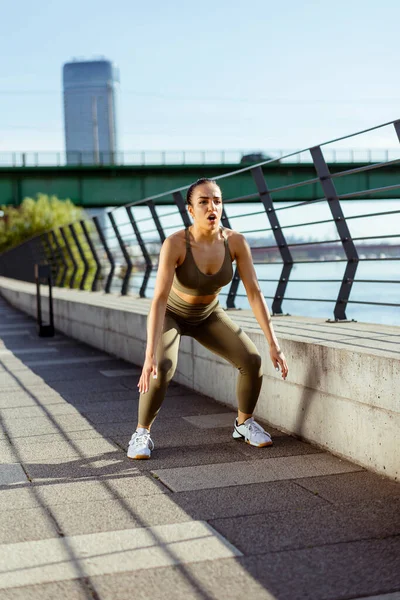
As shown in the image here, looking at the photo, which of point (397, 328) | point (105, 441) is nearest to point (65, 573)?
point (105, 441)

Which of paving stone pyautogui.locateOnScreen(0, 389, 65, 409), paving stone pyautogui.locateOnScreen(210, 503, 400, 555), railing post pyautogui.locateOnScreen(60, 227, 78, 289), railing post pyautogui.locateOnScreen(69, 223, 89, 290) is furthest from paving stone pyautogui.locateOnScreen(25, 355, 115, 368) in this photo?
railing post pyautogui.locateOnScreen(60, 227, 78, 289)

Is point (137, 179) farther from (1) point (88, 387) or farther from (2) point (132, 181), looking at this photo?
(1) point (88, 387)

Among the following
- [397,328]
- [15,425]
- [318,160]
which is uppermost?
[318,160]

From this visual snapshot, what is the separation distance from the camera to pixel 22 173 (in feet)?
150

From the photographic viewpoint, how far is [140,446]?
17.4 feet

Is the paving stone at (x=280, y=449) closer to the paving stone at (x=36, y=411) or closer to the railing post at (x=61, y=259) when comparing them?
the paving stone at (x=36, y=411)

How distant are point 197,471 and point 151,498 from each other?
0.58 m

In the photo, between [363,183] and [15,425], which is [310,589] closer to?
[15,425]

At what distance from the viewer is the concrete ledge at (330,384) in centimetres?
471

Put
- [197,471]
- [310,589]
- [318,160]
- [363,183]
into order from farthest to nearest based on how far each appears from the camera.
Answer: [363,183], [318,160], [197,471], [310,589]

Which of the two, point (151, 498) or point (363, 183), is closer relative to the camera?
point (151, 498)

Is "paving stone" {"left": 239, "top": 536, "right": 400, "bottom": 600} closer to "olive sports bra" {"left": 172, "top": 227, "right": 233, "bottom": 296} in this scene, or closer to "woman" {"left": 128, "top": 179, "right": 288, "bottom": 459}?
"woman" {"left": 128, "top": 179, "right": 288, "bottom": 459}

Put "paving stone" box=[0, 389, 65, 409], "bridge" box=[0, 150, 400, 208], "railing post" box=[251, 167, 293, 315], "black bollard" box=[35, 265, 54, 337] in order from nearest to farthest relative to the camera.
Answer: "paving stone" box=[0, 389, 65, 409], "railing post" box=[251, 167, 293, 315], "black bollard" box=[35, 265, 54, 337], "bridge" box=[0, 150, 400, 208]

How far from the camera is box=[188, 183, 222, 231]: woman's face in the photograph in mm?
5145
